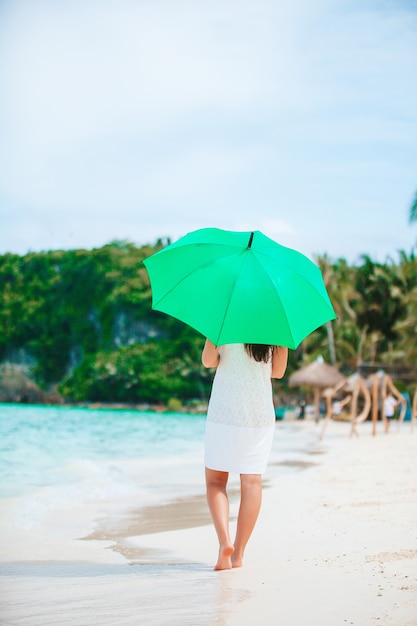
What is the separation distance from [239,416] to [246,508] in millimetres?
457

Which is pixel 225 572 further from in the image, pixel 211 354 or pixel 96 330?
pixel 96 330

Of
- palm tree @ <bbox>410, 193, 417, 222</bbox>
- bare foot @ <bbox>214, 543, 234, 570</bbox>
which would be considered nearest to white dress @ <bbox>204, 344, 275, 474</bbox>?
bare foot @ <bbox>214, 543, 234, 570</bbox>

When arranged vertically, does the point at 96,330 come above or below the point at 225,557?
above

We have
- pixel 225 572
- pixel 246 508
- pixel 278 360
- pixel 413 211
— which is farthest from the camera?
pixel 413 211

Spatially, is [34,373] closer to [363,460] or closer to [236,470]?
[363,460]

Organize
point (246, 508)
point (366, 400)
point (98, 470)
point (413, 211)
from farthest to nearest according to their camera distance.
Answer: point (413, 211), point (366, 400), point (98, 470), point (246, 508)

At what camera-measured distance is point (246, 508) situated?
12.3ft

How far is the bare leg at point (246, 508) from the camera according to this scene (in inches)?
147

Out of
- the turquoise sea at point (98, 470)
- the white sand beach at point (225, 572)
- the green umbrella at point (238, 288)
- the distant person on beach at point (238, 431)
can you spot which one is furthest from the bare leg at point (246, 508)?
the turquoise sea at point (98, 470)

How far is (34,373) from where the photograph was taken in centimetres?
5344

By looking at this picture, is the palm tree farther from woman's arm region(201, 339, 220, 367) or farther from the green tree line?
woman's arm region(201, 339, 220, 367)

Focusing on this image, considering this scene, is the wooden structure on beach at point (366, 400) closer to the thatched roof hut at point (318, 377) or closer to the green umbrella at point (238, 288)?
Result: the thatched roof hut at point (318, 377)

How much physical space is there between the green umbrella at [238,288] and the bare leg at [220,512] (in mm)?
708

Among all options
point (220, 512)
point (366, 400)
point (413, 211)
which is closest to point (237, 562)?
point (220, 512)
